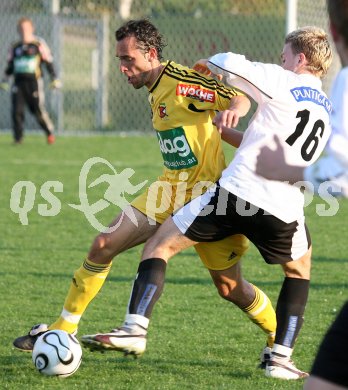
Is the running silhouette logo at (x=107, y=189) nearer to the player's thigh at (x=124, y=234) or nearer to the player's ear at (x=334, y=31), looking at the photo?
the player's thigh at (x=124, y=234)

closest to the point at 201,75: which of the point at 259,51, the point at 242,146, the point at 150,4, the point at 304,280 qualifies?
the point at 242,146

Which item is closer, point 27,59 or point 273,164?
point 273,164

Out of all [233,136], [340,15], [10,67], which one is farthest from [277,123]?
[10,67]

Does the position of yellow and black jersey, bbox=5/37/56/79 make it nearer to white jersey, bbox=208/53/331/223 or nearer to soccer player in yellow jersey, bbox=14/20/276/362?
soccer player in yellow jersey, bbox=14/20/276/362

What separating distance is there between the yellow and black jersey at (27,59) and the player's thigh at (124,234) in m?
12.9

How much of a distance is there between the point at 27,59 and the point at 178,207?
515 inches

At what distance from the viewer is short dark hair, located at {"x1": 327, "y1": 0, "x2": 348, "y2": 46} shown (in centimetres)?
272

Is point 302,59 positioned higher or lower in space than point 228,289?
higher

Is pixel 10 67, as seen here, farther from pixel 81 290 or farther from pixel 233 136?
pixel 233 136

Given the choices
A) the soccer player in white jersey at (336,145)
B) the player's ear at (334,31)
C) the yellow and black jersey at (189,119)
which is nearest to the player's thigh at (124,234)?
the yellow and black jersey at (189,119)

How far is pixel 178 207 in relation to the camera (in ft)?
16.5

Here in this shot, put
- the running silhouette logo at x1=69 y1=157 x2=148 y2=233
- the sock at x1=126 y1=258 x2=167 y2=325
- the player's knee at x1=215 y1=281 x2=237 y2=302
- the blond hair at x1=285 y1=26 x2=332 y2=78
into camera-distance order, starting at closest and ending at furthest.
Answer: the sock at x1=126 y1=258 x2=167 y2=325 < the blond hair at x1=285 y1=26 x2=332 y2=78 < the player's knee at x1=215 y1=281 x2=237 y2=302 < the running silhouette logo at x1=69 y1=157 x2=148 y2=233

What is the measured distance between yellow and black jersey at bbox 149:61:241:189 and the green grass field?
97 centimetres

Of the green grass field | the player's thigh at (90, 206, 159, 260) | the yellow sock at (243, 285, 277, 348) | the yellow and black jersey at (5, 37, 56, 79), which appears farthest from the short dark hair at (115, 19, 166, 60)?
the yellow and black jersey at (5, 37, 56, 79)
